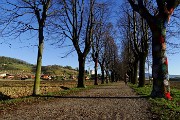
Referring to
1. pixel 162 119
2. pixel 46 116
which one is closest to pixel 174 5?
pixel 162 119

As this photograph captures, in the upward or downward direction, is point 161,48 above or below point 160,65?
above

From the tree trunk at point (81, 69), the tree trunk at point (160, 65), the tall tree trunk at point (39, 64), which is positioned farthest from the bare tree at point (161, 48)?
the tree trunk at point (81, 69)

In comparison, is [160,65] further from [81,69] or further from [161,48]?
[81,69]

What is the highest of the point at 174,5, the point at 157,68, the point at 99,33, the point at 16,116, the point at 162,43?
the point at 99,33

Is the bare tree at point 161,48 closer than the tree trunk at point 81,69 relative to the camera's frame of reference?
Yes

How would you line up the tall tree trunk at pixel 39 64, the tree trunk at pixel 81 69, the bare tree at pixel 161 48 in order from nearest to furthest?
1. the bare tree at pixel 161 48
2. the tall tree trunk at pixel 39 64
3. the tree trunk at pixel 81 69

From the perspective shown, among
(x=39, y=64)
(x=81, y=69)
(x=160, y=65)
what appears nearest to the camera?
(x=160, y=65)

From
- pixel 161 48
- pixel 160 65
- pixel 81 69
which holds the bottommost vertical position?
pixel 160 65

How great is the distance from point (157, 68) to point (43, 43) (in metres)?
7.71

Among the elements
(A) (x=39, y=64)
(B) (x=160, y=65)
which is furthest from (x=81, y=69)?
(B) (x=160, y=65)

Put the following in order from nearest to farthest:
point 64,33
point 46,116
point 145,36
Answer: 1. point 46,116
2. point 64,33
3. point 145,36

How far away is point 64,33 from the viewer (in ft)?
113

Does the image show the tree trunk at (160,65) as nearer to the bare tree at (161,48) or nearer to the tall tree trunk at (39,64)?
the bare tree at (161,48)

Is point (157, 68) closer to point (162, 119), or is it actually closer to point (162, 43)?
point (162, 43)
